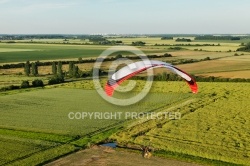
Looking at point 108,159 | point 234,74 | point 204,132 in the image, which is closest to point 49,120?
point 108,159

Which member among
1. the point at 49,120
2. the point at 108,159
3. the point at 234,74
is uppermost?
the point at 234,74

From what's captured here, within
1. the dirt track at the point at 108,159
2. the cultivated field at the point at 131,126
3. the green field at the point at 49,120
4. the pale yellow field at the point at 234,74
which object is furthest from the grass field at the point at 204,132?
the pale yellow field at the point at 234,74

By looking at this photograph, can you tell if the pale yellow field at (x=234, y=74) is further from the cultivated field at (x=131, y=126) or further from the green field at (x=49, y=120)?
the green field at (x=49, y=120)

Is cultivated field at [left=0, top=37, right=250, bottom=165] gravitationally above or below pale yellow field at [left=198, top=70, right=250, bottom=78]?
below

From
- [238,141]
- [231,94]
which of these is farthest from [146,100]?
[238,141]

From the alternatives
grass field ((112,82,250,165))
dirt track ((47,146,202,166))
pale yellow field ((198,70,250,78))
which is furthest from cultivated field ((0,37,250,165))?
pale yellow field ((198,70,250,78))

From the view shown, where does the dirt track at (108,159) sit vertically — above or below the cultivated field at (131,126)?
below

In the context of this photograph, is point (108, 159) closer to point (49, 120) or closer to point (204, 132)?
point (204, 132)

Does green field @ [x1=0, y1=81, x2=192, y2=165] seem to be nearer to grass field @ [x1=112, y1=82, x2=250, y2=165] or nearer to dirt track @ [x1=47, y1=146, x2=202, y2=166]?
dirt track @ [x1=47, y1=146, x2=202, y2=166]

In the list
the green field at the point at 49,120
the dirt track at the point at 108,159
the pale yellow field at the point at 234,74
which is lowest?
the dirt track at the point at 108,159

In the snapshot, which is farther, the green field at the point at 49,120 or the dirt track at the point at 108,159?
the green field at the point at 49,120

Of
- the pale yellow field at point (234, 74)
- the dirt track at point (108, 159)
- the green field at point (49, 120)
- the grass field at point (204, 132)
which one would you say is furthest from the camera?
the pale yellow field at point (234, 74)
